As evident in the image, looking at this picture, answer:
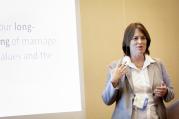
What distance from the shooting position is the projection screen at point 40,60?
74.7 inches

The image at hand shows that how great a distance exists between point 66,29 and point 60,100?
500 mm

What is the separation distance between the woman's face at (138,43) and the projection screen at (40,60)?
383 millimetres

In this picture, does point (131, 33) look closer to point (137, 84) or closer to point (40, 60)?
point (137, 84)

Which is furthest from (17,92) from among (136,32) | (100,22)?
(100,22)

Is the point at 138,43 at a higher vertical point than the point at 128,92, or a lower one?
higher

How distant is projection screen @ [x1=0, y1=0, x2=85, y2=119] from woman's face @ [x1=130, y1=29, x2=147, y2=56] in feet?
1.25

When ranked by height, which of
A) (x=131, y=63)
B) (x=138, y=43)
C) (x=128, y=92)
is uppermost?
(x=138, y=43)

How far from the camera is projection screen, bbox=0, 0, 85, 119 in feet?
6.23

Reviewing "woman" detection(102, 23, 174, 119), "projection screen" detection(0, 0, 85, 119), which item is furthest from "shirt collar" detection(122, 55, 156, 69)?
"projection screen" detection(0, 0, 85, 119)

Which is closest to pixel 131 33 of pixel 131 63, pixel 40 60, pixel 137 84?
pixel 131 63

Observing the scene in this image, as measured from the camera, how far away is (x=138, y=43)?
1.96 metres

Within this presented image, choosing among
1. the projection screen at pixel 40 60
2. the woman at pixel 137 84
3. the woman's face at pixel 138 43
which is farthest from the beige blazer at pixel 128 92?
the projection screen at pixel 40 60

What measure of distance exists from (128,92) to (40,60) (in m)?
0.64

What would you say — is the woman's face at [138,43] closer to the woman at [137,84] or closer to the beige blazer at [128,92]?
the woman at [137,84]
